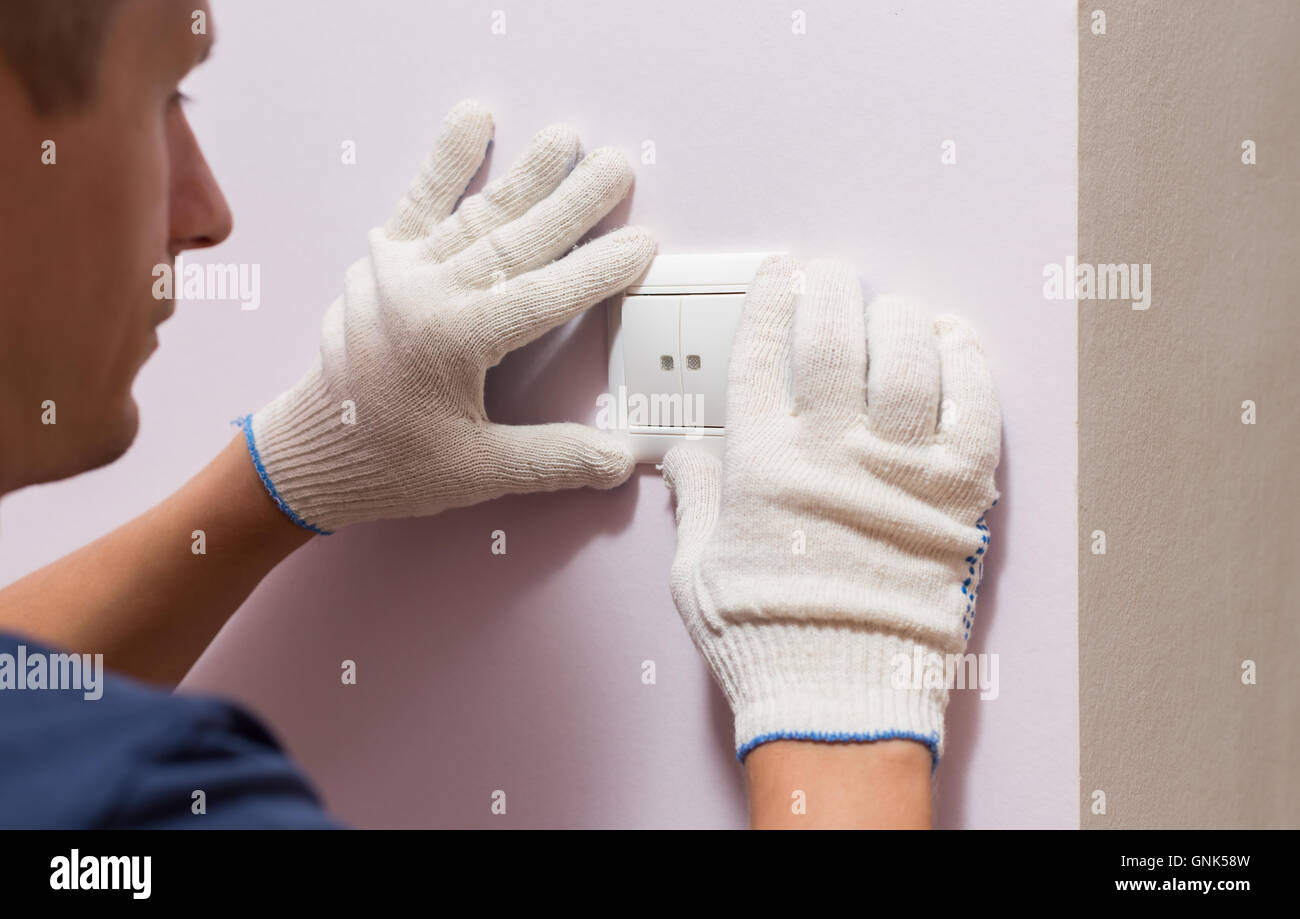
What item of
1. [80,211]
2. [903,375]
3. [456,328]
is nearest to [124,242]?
[80,211]

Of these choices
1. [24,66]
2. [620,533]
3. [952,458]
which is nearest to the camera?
[24,66]

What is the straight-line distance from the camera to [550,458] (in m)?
0.60

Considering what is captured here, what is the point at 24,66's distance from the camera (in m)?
0.39

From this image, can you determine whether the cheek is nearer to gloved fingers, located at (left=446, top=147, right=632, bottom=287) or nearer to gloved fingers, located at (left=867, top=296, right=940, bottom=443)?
gloved fingers, located at (left=446, top=147, right=632, bottom=287)

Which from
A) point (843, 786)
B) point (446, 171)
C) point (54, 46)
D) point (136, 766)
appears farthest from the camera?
point (446, 171)

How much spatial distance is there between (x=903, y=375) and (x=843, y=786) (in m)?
0.22

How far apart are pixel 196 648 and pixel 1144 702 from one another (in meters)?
0.65

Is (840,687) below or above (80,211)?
below

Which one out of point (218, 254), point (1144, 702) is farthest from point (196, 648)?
point (1144, 702)

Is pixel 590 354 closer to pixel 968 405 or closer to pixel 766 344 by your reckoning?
pixel 766 344

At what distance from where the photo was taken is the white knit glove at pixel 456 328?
0.59 m

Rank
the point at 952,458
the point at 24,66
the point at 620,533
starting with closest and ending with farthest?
the point at 24,66 < the point at 952,458 < the point at 620,533

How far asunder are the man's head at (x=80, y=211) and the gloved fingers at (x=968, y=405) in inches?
17.0
